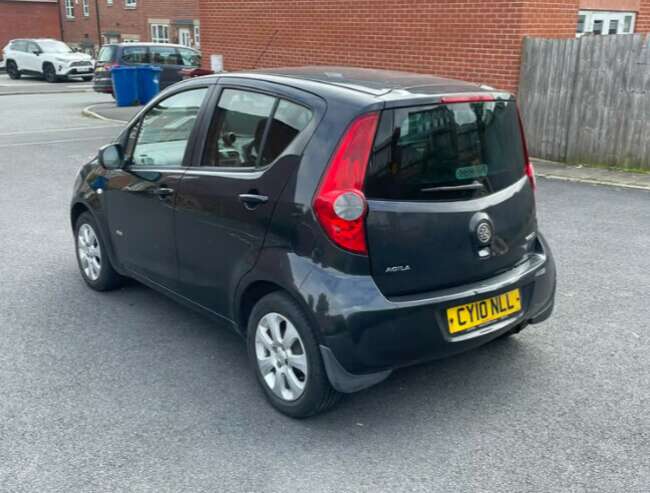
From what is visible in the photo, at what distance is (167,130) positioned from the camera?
452 cm

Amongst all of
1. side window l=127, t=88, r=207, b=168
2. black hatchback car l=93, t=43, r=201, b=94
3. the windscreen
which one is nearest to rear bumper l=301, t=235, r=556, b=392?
side window l=127, t=88, r=207, b=168

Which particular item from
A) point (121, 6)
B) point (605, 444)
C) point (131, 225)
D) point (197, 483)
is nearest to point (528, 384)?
point (605, 444)

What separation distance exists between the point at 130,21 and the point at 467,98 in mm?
36929

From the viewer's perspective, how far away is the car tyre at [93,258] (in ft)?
17.2

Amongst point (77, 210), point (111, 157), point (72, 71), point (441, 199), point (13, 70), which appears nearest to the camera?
point (441, 199)

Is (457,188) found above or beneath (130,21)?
beneath

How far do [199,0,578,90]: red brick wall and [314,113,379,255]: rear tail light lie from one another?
8.14 meters

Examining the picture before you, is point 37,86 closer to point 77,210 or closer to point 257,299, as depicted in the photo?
point 77,210

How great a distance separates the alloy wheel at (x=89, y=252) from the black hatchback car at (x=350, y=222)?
4.27 ft

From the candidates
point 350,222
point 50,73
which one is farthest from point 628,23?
point 50,73

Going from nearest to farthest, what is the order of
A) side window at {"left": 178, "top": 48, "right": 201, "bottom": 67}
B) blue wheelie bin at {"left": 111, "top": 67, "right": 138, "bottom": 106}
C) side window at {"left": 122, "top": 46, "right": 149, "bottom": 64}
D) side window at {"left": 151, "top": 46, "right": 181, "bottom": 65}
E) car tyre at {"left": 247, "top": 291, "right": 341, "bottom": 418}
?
car tyre at {"left": 247, "top": 291, "right": 341, "bottom": 418}, blue wheelie bin at {"left": 111, "top": 67, "right": 138, "bottom": 106}, side window at {"left": 122, "top": 46, "right": 149, "bottom": 64}, side window at {"left": 151, "top": 46, "right": 181, "bottom": 65}, side window at {"left": 178, "top": 48, "right": 201, "bottom": 67}

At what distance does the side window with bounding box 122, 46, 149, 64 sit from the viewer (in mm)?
21250

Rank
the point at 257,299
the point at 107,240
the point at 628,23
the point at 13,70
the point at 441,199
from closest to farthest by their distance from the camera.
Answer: the point at 441,199 < the point at 257,299 < the point at 107,240 < the point at 628,23 < the point at 13,70

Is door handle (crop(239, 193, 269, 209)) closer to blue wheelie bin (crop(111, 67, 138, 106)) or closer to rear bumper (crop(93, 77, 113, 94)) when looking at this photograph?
blue wheelie bin (crop(111, 67, 138, 106))
